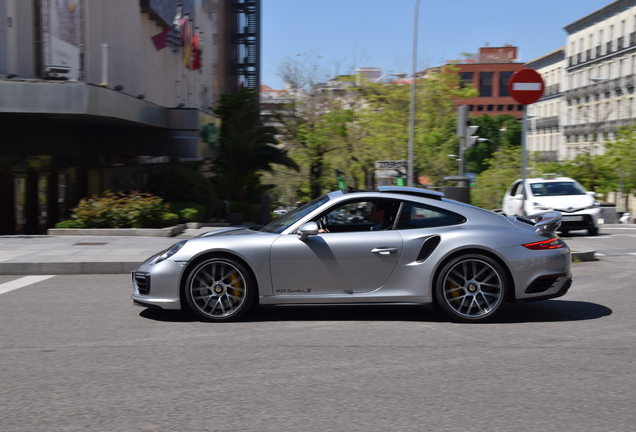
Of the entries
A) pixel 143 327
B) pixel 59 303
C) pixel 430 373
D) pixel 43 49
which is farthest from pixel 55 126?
pixel 430 373

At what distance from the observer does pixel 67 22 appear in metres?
22.3

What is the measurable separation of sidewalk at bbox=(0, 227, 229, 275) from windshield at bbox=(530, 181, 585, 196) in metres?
9.74

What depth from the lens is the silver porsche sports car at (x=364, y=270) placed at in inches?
251

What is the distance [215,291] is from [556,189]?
551 inches

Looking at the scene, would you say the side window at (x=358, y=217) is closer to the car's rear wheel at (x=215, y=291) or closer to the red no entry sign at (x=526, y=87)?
the car's rear wheel at (x=215, y=291)

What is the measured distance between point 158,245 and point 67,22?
12144 mm

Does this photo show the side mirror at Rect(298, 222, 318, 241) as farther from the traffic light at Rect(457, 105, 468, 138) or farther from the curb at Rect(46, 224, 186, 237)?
the traffic light at Rect(457, 105, 468, 138)

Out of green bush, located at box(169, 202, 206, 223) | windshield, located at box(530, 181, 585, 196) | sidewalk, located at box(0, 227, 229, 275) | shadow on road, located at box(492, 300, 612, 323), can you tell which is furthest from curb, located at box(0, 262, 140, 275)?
windshield, located at box(530, 181, 585, 196)

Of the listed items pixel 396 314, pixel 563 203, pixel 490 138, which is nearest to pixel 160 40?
pixel 563 203

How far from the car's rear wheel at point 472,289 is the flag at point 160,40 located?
26.5 m

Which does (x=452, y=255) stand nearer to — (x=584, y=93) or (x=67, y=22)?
(x=67, y=22)

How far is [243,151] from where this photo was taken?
31.4 m

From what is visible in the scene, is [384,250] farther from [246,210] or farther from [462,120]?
[246,210]

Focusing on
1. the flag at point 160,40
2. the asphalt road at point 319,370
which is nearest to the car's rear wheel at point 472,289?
the asphalt road at point 319,370
